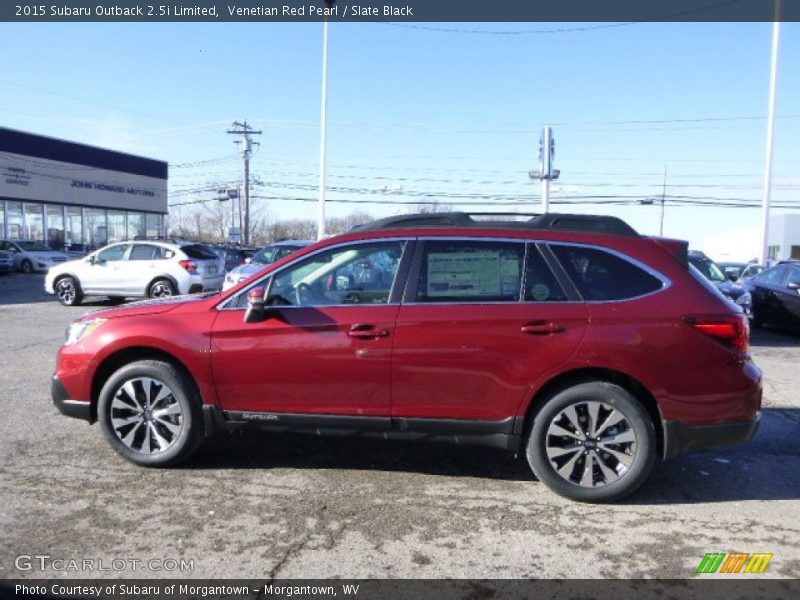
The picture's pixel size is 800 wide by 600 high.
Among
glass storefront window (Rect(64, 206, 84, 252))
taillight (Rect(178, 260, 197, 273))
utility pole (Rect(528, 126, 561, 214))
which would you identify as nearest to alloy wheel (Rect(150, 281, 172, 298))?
taillight (Rect(178, 260, 197, 273))

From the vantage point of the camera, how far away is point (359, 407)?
4.25 metres

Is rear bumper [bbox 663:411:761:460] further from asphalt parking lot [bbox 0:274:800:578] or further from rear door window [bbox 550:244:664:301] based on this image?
rear door window [bbox 550:244:664:301]

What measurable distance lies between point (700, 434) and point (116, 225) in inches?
2074

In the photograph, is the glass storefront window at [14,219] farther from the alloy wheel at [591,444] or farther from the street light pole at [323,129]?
the alloy wheel at [591,444]

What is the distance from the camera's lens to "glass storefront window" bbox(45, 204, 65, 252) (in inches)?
1677

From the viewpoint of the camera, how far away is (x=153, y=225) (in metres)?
54.4

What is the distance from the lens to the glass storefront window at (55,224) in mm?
42594

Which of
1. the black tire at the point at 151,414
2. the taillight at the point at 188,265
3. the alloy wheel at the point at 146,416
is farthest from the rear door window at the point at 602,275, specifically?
the taillight at the point at 188,265

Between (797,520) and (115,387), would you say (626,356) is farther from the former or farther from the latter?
(115,387)

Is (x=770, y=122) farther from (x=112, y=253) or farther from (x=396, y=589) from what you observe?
(x=396, y=589)

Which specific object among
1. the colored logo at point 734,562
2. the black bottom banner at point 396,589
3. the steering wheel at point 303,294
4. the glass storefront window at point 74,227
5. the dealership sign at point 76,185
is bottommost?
the black bottom banner at point 396,589

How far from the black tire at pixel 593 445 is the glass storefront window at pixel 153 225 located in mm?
53755

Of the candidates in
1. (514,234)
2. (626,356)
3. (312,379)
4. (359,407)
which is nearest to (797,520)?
(626,356)

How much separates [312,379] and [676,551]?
2.45 m
